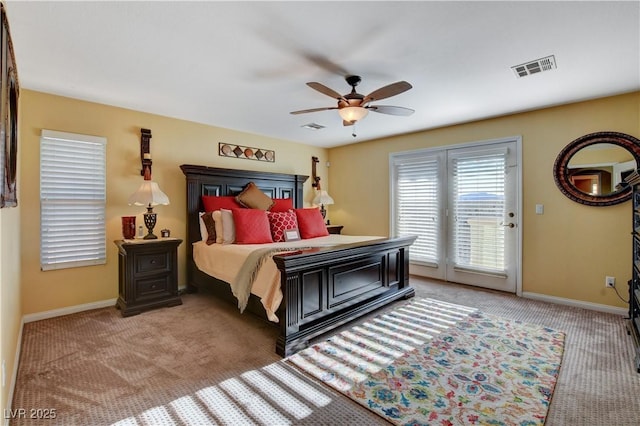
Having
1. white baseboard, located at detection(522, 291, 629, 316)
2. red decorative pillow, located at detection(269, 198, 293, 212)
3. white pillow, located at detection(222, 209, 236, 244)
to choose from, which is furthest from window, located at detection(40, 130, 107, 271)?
white baseboard, located at detection(522, 291, 629, 316)

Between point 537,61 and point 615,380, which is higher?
point 537,61

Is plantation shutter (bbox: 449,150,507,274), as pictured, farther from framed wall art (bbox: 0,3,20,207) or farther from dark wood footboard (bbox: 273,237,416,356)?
framed wall art (bbox: 0,3,20,207)

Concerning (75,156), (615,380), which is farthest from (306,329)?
(75,156)

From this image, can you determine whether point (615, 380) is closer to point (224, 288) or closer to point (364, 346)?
point (364, 346)

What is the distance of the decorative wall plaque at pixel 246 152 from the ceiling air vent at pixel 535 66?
12.3 ft

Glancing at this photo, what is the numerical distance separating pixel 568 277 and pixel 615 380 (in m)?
1.95

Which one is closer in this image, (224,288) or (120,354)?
(120,354)

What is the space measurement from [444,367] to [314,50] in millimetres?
2676

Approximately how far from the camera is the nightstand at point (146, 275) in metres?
3.38

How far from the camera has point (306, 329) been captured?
2678 millimetres

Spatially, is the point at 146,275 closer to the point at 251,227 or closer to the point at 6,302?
the point at 251,227

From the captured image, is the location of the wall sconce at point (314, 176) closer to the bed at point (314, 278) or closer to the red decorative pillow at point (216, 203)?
the bed at point (314, 278)

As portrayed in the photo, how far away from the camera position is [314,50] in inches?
95.7

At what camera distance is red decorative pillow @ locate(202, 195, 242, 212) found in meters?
4.26
